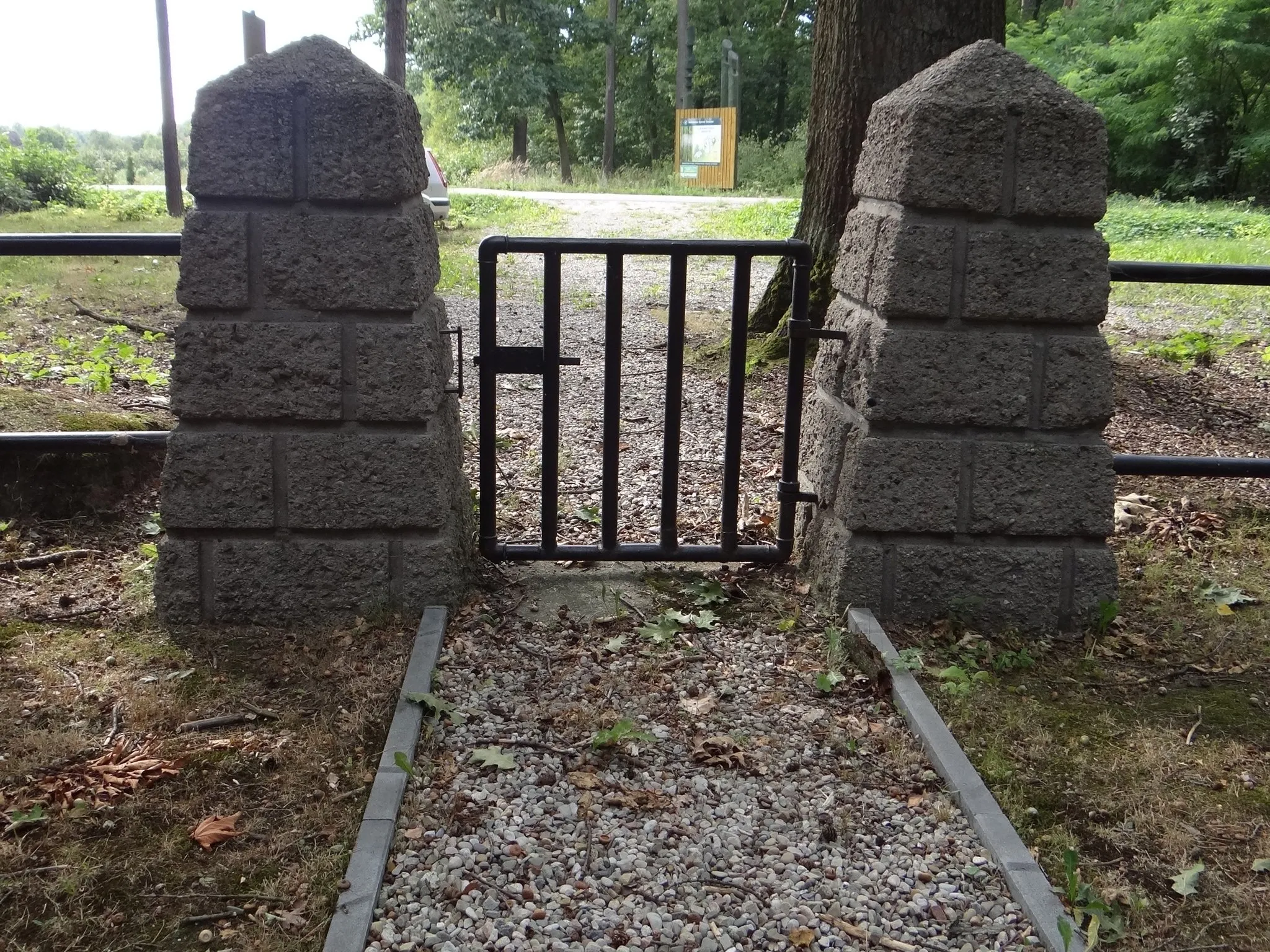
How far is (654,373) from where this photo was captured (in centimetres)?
679

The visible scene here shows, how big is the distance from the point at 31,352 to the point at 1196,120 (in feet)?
79.4

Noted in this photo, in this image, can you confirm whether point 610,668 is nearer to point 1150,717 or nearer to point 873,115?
point 1150,717

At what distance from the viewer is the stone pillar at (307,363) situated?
2.98 metres

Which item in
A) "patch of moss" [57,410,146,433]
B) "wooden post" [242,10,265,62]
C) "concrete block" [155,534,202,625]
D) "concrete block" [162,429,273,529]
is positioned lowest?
"concrete block" [155,534,202,625]

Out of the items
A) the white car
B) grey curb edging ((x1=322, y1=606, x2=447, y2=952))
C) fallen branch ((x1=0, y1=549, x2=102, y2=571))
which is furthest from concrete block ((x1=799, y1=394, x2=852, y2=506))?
the white car

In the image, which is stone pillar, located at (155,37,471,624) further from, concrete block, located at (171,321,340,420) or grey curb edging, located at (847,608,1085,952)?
grey curb edging, located at (847,608,1085,952)

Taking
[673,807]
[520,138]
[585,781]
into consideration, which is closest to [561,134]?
[520,138]

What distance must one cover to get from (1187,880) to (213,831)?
207 cm

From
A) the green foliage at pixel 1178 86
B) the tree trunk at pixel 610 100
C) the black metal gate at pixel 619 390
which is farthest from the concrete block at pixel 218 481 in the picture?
the tree trunk at pixel 610 100

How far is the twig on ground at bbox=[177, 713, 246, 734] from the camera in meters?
2.78

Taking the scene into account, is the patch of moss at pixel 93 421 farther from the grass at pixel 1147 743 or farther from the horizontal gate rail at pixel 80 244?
the grass at pixel 1147 743

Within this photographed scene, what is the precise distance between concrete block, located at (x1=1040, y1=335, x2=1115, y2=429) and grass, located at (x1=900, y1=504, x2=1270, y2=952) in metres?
0.71

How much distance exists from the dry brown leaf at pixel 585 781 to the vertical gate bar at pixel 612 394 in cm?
121

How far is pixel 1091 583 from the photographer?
3438mm
